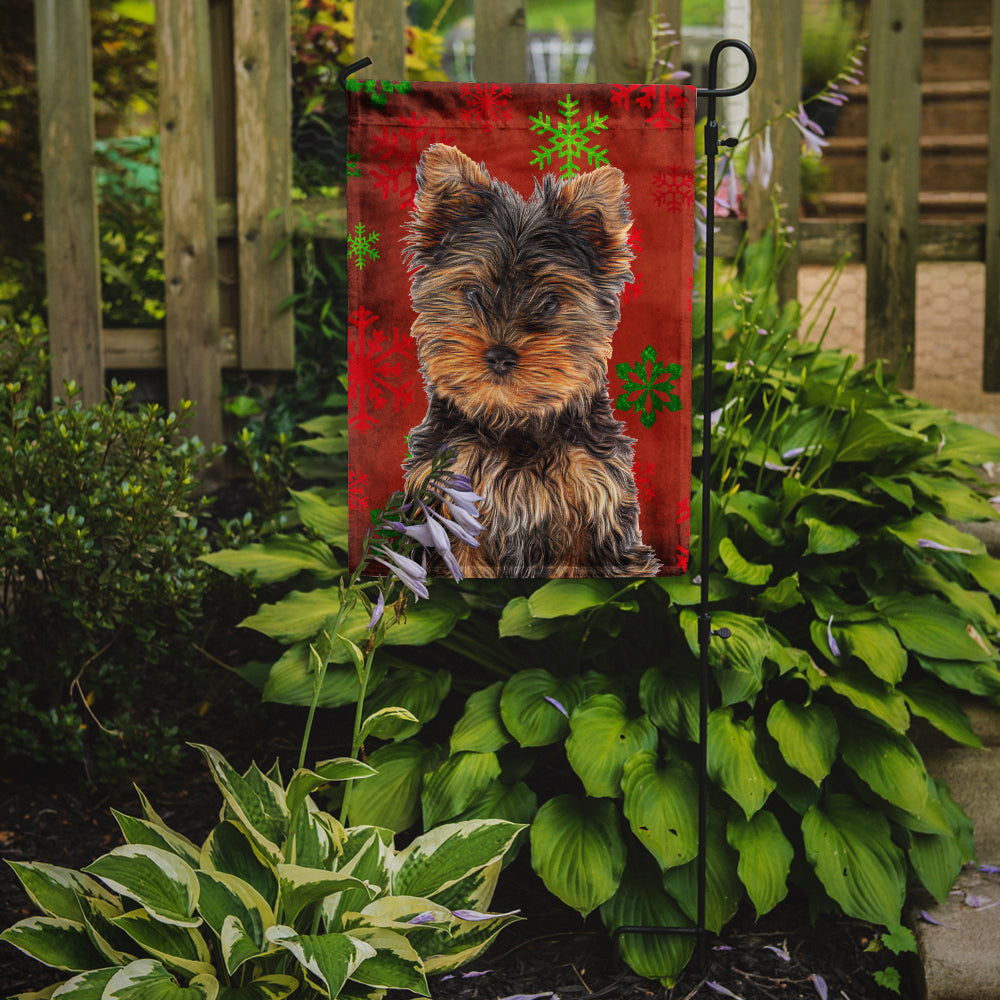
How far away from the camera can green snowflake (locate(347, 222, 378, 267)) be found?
1.80 metres

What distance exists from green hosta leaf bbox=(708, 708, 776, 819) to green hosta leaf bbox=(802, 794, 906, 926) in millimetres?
135

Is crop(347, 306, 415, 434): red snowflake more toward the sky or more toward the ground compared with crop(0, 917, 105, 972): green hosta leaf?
more toward the sky

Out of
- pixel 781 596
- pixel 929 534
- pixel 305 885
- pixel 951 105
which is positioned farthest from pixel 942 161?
pixel 305 885

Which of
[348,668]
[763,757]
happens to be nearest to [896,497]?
[763,757]

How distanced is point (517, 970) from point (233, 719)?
1051 millimetres

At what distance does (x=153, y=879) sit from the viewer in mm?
1517

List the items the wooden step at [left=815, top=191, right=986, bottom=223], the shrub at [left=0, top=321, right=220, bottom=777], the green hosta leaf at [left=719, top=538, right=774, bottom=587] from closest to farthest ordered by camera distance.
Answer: the green hosta leaf at [left=719, top=538, right=774, bottom=587]
the shrub at [left=0, top=321, right=220, bottom=777]
the wooden step at [left=815, top=191, right=986, bottom=223]

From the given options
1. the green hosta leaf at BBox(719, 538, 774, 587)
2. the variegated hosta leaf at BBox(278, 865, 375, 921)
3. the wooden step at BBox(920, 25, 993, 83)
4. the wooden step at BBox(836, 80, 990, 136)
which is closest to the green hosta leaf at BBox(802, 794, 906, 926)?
the green hosta leaf at BBox(719, 538, 774, 587)

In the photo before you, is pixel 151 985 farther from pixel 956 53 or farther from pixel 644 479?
pixel 956 53

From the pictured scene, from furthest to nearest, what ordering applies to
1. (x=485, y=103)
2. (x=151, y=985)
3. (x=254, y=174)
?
1. (x=254, y=174)
2. (x=485, y=103)
3. (x=151, y=985)

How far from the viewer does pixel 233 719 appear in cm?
257

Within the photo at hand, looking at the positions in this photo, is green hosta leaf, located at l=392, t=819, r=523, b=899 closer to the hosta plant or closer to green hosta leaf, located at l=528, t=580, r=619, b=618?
the hosta plant

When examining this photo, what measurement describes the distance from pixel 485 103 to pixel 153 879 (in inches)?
56.2

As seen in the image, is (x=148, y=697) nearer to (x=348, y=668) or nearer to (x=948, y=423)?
(x=348, y=668)
